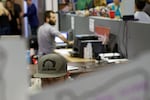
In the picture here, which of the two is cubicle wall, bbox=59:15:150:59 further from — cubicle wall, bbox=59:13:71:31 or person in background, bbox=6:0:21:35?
person in background, bbox=6:0:21:35

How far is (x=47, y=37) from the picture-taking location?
4996 mm

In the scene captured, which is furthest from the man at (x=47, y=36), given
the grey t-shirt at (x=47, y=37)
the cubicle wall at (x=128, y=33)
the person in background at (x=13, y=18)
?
the person in background at (x=13, y=18)

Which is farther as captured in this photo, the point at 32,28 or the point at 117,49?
the point at 32,28

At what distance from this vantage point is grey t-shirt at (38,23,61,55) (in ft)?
16.3

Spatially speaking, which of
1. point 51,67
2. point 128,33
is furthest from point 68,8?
point 51,67

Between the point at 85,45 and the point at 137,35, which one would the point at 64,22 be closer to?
the point at 85,45

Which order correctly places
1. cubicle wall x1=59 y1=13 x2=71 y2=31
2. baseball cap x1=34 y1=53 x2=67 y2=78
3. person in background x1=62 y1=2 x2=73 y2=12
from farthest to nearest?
person in background x1=62 y1=2 x2=73 y2=12 → cubicle wall x1=59 y1=13 x2=71 y2=31 → baseball cap x1=34 y1=53 x2=67 y2=78

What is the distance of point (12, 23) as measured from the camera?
6.48 m

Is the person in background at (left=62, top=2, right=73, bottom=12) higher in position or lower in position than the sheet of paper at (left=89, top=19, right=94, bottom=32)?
higher

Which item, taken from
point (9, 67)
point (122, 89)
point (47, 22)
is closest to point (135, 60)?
point (122, 89)

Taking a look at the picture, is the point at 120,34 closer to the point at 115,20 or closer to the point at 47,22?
the point at 115,20

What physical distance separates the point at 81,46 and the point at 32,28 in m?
3.52

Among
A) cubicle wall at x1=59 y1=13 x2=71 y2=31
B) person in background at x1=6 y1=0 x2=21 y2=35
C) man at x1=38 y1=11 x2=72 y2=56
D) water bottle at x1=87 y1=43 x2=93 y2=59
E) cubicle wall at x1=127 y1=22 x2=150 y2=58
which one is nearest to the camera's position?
cubicle wall at x1=127 y1=22 x2=150 y2=58

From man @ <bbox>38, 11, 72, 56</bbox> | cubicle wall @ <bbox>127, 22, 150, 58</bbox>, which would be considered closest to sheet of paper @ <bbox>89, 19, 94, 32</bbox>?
man @ <bbox>38, 11, 72, 56</bbox>
